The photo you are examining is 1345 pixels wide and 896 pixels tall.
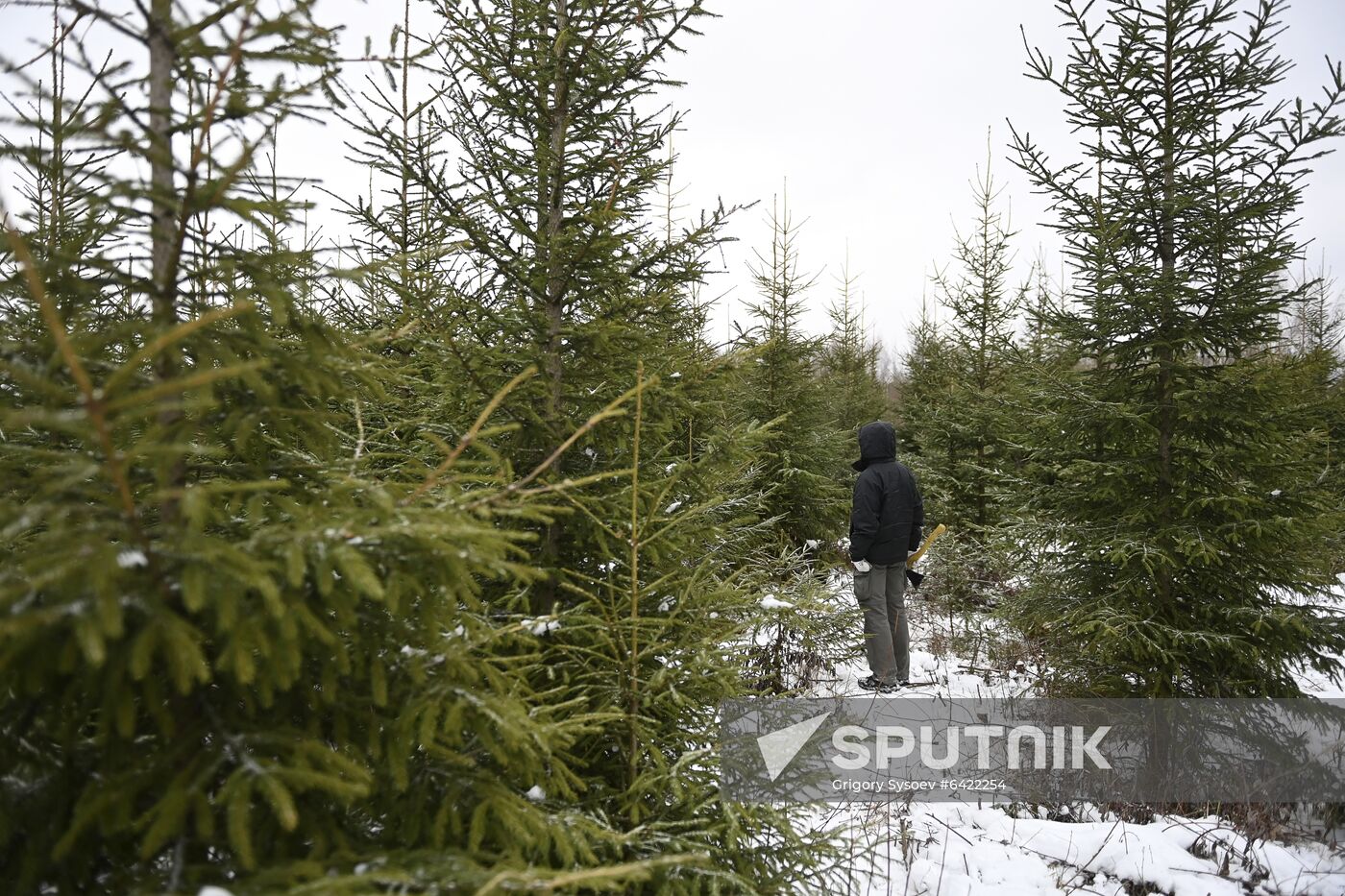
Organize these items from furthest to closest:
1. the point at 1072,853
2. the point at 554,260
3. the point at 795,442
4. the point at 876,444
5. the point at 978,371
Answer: the point at 978,371, the point at 795,442, the point at 876,444, the point at 1072,853, the point at 554,260

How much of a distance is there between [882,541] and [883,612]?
78 cm

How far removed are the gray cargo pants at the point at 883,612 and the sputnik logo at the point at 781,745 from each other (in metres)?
3.40

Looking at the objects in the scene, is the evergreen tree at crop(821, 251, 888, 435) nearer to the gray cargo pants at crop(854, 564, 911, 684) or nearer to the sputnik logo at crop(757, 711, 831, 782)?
the gray cargo pants at crop(854, 564, 911, 684)

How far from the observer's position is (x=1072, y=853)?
423cm

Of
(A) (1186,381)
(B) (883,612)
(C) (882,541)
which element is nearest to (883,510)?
(C) (882,541)

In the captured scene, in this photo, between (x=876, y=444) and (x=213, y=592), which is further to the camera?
(x=876, y=444)

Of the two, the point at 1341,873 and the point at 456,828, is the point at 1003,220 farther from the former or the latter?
the point at 456,828

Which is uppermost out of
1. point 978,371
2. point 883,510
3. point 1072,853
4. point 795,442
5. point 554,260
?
point 978,371

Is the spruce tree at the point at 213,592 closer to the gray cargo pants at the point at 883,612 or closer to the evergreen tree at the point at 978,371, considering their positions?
the gray cargo pants at the point at 883,612

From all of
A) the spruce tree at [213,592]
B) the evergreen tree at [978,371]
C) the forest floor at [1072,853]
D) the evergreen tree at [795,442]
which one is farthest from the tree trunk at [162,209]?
the evergreen tree at [978,371]

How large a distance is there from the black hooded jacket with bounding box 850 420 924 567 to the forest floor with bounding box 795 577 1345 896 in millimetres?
2373

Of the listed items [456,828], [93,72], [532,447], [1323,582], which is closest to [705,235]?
[532,447]

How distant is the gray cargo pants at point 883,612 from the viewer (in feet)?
21.8

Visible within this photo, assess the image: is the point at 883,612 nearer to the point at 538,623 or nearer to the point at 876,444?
the point at 876,444
